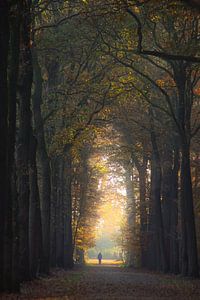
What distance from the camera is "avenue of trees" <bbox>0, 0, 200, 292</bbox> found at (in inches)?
608

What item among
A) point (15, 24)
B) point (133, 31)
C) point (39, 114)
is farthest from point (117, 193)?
point (15, 24)

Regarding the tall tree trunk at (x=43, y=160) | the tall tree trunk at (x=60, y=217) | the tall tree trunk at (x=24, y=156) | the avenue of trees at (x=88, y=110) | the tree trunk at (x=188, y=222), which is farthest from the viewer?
the tall tree trunk at (x=60, y=217)

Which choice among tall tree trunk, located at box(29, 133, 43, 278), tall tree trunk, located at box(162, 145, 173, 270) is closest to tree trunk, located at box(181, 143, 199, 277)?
tall tree trunk, located at box(29, 133, 43, 278)

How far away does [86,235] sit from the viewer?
60969 millimetres

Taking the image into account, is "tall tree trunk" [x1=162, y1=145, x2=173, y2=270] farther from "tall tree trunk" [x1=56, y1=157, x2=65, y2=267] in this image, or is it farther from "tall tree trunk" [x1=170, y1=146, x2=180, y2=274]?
"tall tree trunk" [x1=56, y1=157, x2=65, y2=267]

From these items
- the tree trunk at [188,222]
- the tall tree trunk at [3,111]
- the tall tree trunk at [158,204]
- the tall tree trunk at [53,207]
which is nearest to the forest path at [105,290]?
the tall tree trunk at [3,111]

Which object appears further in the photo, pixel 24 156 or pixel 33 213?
pixel 33 213

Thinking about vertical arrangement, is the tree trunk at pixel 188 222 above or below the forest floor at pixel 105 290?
above

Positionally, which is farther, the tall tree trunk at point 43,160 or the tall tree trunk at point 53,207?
the tall tree trunk at point 53,207

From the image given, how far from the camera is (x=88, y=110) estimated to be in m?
26.8

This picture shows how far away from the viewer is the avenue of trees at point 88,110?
608 inches

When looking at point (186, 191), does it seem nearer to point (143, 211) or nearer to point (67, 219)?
point (67, 219)

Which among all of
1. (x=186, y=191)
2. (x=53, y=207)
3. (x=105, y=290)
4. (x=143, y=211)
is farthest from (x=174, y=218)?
(x=105, y=290)

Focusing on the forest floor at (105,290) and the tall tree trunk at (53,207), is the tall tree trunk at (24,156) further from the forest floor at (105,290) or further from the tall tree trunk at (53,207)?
the tall tree trunk at (53,207)
